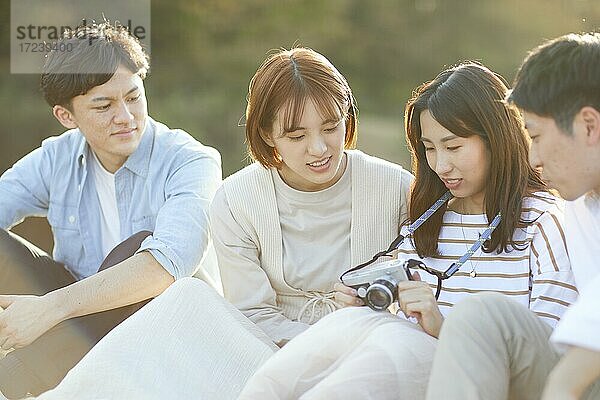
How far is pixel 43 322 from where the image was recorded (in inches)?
88.9

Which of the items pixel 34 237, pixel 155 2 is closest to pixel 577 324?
pixel 34 237

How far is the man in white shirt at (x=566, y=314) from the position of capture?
4.38ft

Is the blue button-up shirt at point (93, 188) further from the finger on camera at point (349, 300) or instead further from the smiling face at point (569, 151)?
the smiling face at point (569, 151)

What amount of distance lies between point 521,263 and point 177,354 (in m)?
0.69

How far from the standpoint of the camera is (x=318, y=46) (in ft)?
25.7

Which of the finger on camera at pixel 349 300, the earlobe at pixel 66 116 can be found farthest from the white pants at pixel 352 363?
the earlobe at pixel 66 116

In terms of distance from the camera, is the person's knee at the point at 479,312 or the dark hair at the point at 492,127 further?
the dark hair at the point at 492,127

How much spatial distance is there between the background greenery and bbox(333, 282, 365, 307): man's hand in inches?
211

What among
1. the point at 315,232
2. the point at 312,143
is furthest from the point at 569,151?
the point at 315,232

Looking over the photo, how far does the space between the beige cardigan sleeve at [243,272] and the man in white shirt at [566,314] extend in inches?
28.0

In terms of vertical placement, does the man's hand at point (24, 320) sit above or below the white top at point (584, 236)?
below

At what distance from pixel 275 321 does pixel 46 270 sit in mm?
714

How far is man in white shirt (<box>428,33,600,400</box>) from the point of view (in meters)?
1.33

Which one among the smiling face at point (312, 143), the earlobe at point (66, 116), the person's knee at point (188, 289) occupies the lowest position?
the person's knee at point (188, 289)
